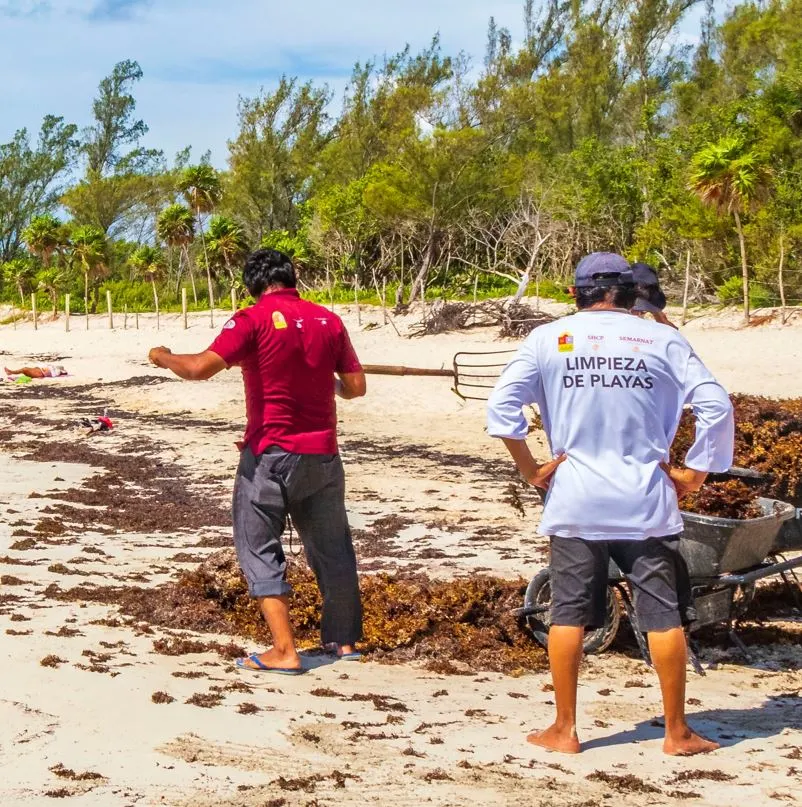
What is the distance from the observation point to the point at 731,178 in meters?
28.2

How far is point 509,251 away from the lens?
4447cm

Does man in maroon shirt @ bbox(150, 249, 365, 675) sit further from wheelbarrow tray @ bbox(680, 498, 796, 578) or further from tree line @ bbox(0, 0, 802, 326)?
tree line @ bbox(0, 0, 802, 326)

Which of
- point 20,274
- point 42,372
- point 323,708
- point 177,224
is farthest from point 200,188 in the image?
point 323,708

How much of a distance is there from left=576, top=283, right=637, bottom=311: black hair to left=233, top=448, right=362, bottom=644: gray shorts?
5.04 ft

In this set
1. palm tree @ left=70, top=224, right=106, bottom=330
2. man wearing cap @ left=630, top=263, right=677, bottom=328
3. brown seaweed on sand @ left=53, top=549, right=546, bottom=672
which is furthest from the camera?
palm tree @ left=70, top=224, right=106, bottom=330

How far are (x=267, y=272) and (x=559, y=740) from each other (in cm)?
242

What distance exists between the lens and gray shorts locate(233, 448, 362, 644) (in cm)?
524

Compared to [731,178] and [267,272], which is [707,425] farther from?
[731,178]

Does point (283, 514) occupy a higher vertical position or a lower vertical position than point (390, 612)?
A: higher

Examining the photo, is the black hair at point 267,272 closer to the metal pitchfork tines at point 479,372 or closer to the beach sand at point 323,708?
the beach sand at point 323,708

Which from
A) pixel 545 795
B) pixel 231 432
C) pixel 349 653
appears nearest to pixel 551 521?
pixel 545 795

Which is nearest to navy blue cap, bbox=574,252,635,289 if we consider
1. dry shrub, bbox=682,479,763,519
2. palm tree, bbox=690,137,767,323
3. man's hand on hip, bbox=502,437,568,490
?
man's hand on hip, bbox=502,437,568,490

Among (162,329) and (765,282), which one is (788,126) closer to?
(765,282)

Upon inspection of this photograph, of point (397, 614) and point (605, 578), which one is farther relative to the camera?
point (397, 614)
